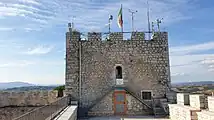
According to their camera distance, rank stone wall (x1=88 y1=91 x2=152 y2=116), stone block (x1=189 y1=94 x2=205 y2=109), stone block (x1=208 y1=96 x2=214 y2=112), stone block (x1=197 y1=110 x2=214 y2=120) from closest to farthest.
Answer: stone block (x1=197 y1=110 x2=214 y2=120) < stone block (x1=208 y1=96 x2=214 y2=112) < stone block (x1=189 y1=94 x2=205 y2=109) < stone wall (x1=88 y1=91 x2=152 y2=116)

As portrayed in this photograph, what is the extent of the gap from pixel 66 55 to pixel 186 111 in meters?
7.58

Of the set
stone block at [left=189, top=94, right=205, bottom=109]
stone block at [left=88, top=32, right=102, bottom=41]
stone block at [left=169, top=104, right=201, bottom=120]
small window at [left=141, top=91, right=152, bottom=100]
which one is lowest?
stone block at [left=169, top=104, right=201, bottom=120]

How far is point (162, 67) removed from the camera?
15.0m

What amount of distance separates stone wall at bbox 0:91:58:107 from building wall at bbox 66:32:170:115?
172 centimetres

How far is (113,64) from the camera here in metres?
15.0

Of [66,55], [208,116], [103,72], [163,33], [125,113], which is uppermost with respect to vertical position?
[163,33]

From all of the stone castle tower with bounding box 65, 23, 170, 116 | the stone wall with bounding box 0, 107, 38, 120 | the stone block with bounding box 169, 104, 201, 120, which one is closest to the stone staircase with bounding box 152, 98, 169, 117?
the stone castle tower with bounding box 65, 23, 170, 116

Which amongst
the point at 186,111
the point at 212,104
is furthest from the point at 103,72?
the point at 212,104

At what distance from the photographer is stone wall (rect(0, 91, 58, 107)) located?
15.0 meters

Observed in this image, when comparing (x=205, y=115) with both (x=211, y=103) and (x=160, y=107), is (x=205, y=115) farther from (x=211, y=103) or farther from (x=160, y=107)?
(x=160, y=107)

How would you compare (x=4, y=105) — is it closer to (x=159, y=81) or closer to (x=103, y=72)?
(x=103, y=72)

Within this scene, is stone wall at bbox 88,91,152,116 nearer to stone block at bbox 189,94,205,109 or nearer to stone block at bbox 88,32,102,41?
stone block at bbox 88,32,102,41

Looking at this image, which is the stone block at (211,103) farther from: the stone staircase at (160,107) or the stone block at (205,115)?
the stone staircase at (160,107)

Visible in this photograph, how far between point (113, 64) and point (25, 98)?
5.43 m
